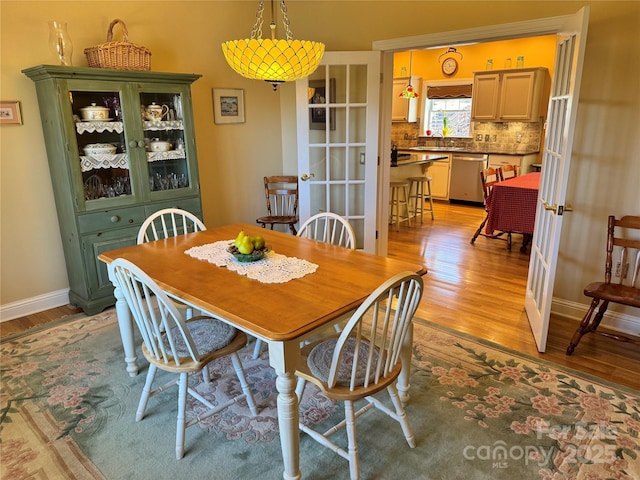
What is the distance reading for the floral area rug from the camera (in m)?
1.84

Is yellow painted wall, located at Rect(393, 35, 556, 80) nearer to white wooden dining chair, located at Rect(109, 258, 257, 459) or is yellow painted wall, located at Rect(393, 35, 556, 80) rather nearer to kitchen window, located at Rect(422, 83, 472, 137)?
kitchen window, located at Rect(422, 83, 472, 137)

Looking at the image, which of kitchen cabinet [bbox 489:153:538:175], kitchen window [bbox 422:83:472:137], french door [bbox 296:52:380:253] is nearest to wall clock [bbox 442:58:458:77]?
kitchen window [bbox 422:83:472:137]

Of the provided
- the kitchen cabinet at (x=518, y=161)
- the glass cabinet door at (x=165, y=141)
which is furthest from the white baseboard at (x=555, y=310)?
the kitchen cabinet at (x=518, y=161)

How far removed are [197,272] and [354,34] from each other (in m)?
2.84

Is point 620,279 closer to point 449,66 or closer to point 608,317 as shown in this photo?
point 608,317

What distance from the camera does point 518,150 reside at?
6.94 meters

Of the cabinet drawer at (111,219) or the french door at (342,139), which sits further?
the french door at (342,139)

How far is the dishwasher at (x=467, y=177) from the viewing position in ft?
22.8

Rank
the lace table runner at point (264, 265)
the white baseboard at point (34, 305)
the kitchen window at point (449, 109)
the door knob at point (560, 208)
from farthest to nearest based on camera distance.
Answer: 1. the kitchen window at point (449, 109)
2. the white baseboard at point (34, 305)
3. the door knob at point (560, 208)
4. the lace table runner at point (264, 265)

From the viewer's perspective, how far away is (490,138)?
7328mm

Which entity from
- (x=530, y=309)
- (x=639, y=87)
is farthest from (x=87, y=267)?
(x=639, y=87)

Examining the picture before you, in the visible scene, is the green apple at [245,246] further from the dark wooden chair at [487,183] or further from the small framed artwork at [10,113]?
the dark wooden chair at [487,183]

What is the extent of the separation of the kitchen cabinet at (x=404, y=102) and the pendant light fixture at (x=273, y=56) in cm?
606

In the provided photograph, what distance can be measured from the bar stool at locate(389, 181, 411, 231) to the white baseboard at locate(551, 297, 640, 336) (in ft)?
8.93
